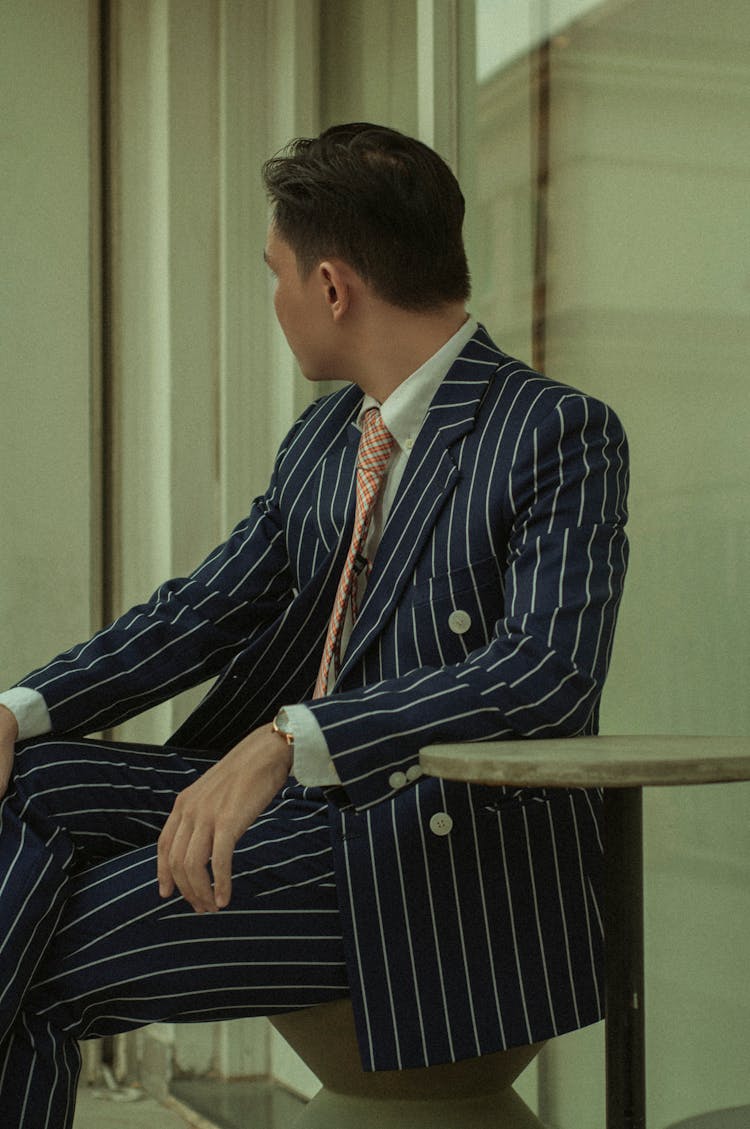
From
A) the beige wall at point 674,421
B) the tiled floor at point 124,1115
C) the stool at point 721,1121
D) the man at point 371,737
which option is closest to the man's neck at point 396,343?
the man at point 371,737

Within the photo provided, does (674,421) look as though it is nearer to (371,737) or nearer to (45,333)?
(371,737)

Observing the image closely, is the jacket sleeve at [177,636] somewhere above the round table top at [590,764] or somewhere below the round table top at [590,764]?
below

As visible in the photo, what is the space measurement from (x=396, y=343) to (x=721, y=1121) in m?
0.97

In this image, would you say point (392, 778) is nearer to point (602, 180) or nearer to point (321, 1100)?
point (321, 1100)

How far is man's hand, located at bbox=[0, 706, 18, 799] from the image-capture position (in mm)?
1666

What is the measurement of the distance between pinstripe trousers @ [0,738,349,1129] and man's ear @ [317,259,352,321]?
2.08 feet

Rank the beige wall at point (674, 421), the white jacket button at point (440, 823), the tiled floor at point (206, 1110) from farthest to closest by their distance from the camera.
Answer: the tiled floor at point (206, 1110)
the beige wall at point (674, 421)
the white jacket button at point (440, 823)

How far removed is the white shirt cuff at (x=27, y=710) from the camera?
1735 mm

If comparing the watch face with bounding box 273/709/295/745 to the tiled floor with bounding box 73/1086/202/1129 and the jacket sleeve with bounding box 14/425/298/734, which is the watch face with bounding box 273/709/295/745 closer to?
the jacket sleeve with bounding box 14/425/298/734

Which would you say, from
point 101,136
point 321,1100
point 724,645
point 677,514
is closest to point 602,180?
point 677,514

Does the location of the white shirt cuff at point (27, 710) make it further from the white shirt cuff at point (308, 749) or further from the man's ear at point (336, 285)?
the man's ear at point (336, 285)

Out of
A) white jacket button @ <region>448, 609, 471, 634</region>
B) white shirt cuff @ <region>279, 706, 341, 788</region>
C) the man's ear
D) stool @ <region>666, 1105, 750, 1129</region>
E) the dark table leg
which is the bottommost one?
stool @ <region>666, 1105, 750, 1129</region>

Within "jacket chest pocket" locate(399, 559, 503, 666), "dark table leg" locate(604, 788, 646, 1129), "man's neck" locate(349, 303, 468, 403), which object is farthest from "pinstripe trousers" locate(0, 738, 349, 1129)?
"man's neck" locate(349, 303, 468, 403)

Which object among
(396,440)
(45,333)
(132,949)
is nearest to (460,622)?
(396,440)
